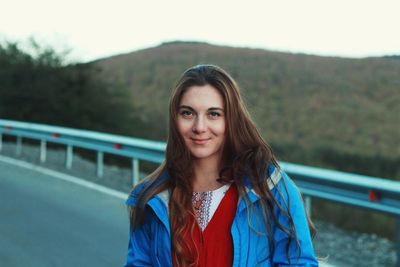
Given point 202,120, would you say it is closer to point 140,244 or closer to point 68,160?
A: point 140,244

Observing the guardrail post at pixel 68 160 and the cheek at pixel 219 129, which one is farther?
the guardrail post at pixel 68 160

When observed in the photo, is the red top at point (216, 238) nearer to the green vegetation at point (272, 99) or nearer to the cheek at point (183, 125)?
the cheek at point (183, 125)

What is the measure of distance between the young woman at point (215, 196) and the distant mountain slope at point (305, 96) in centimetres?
2014

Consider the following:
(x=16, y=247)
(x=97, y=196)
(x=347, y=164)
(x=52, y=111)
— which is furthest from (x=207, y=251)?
(x=52, y=111)

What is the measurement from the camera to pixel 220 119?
2277mm

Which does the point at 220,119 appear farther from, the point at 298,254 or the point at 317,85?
the point at 317,85

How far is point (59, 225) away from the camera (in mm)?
7469

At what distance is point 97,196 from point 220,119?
7018 mm

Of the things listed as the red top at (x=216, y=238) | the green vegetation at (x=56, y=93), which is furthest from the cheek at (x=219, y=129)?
the green vegetation at (x=56, y=93)

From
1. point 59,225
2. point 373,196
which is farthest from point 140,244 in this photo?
point 59,225

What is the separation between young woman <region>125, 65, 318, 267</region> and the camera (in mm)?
2121

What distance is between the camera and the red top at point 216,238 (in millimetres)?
2121

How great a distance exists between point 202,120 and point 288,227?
456mm

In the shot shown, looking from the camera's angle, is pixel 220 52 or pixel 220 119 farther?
pixel 220 52
